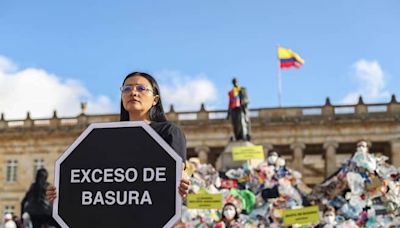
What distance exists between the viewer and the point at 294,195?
13.9 metres

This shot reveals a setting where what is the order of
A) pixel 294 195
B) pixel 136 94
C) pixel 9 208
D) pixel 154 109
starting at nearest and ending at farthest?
pixel 136 94
pixel 154 109
pixel 294 195
pixel 9 208

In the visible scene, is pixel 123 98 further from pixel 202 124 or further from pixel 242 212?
Result: pixel 202 124

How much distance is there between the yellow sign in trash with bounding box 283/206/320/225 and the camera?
448 inches

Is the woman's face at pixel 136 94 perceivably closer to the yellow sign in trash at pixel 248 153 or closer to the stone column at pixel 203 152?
the yellow sign in trash at pixel 248 153

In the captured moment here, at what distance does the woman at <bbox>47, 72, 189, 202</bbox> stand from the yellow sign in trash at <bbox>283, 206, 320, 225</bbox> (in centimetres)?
876

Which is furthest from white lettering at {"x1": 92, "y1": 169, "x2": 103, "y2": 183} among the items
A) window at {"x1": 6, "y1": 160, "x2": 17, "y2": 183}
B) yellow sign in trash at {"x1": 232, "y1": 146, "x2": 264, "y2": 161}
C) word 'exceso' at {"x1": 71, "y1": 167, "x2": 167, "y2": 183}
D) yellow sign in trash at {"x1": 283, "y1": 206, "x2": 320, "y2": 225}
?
window at {"x1": 6, "y1": 160, "x2": 17, "y2": 183}

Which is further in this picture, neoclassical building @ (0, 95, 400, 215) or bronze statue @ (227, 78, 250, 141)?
neoclassical building @ (0, 95, 400, 215)

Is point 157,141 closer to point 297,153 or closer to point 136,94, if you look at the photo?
point 136,94

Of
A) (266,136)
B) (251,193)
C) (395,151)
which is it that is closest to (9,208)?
(266,136)

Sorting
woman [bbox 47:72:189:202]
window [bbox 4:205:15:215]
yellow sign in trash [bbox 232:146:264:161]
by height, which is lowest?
woman [bbox 47:72:189:202]

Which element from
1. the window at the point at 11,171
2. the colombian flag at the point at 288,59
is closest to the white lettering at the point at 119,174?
the colombian flag at the point at 288,59

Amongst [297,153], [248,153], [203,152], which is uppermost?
[203,152]

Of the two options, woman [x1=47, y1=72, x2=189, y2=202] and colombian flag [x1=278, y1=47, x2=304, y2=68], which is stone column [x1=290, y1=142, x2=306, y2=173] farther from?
woman [x1=47, y1=72, x2=189, y2=202]

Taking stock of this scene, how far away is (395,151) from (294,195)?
32.2 m
